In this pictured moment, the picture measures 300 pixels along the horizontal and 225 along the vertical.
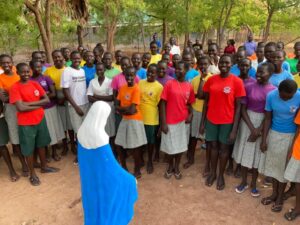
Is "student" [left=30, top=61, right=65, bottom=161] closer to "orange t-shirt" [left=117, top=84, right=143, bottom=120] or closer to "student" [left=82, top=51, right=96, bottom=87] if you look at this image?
"student" [left=82, top=51, right=96, bottom=87]

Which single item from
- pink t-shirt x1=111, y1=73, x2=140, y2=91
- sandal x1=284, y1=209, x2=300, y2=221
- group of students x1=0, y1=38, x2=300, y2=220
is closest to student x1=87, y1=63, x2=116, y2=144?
group of students x1=0, y1=38, x2=300, y2=220

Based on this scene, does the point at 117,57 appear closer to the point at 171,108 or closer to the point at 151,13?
the point at 171,108

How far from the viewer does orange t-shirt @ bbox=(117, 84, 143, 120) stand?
389 cm

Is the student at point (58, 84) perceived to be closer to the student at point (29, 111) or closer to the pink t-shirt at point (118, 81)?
the student at point (29, 111)

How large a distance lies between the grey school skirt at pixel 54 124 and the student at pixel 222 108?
8.05ft

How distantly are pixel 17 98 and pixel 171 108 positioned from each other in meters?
2.10

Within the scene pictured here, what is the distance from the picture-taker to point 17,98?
3.82 metres

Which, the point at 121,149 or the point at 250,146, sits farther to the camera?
the point at 121,149

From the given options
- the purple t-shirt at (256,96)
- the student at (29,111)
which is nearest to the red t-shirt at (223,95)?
the purple t-shirt at (256,96)

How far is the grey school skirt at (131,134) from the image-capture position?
4.09 metres

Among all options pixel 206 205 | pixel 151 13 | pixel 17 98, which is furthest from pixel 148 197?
pixel 151 13

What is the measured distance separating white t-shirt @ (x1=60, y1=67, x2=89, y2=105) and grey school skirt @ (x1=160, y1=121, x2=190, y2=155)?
147cm

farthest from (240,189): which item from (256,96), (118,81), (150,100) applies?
(118,81)

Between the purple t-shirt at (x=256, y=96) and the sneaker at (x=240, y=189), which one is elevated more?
the purple t-shirt at (x=256, y=96)
